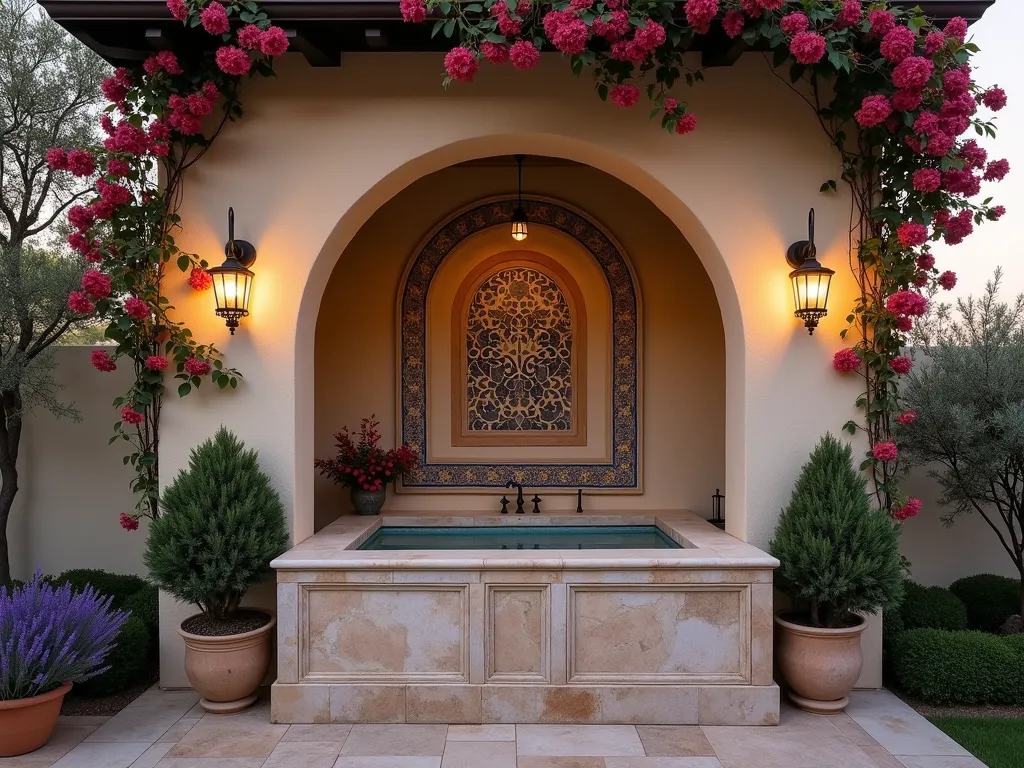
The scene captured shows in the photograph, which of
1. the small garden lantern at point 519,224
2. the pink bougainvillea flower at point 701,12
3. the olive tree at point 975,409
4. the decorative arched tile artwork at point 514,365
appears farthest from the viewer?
the decorative arched tile artwork at point 514,365

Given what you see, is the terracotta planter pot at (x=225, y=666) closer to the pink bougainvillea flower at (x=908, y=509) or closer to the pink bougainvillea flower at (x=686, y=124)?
the pink bougainvillea flower at (x=686, y=124)

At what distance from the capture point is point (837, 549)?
13.2 feet

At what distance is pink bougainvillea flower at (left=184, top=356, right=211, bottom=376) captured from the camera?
4.30 m

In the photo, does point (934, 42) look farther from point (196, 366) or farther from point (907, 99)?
point (196, 366)

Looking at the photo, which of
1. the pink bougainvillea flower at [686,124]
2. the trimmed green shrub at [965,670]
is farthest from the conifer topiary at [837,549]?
the pink bougainvillea flower at [686,124]

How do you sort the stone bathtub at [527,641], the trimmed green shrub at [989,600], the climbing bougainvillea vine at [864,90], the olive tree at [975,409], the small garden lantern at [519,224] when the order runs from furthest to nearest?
1. the small garden lantern at [519,224]
2. the trimmed green shrub at [989,600]
3. the olive tree at [975,409]
4. the stone bathtub at [527,641]
5. the climbing bougainvillea vine at [864,90]

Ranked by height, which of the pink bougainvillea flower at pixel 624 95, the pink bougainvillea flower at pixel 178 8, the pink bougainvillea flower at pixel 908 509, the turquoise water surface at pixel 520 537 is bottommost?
the turquoise water surface at pixel 520 537

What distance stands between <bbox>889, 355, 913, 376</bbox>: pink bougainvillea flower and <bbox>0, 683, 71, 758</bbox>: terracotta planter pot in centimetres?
484

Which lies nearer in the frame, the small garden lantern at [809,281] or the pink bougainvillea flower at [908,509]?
the small garden lantern at [809,281]

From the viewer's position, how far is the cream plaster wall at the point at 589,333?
595cm

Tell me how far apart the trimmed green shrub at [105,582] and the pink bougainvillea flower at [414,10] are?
418 centimetres

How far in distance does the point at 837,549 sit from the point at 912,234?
5.84ft

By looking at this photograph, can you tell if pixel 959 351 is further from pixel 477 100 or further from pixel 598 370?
pixel 477 100

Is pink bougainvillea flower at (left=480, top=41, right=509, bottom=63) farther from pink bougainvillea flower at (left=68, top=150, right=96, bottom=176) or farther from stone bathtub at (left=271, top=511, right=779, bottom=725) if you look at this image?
stone bathtub at (left=271, top=511, right=779, bottom=725)
